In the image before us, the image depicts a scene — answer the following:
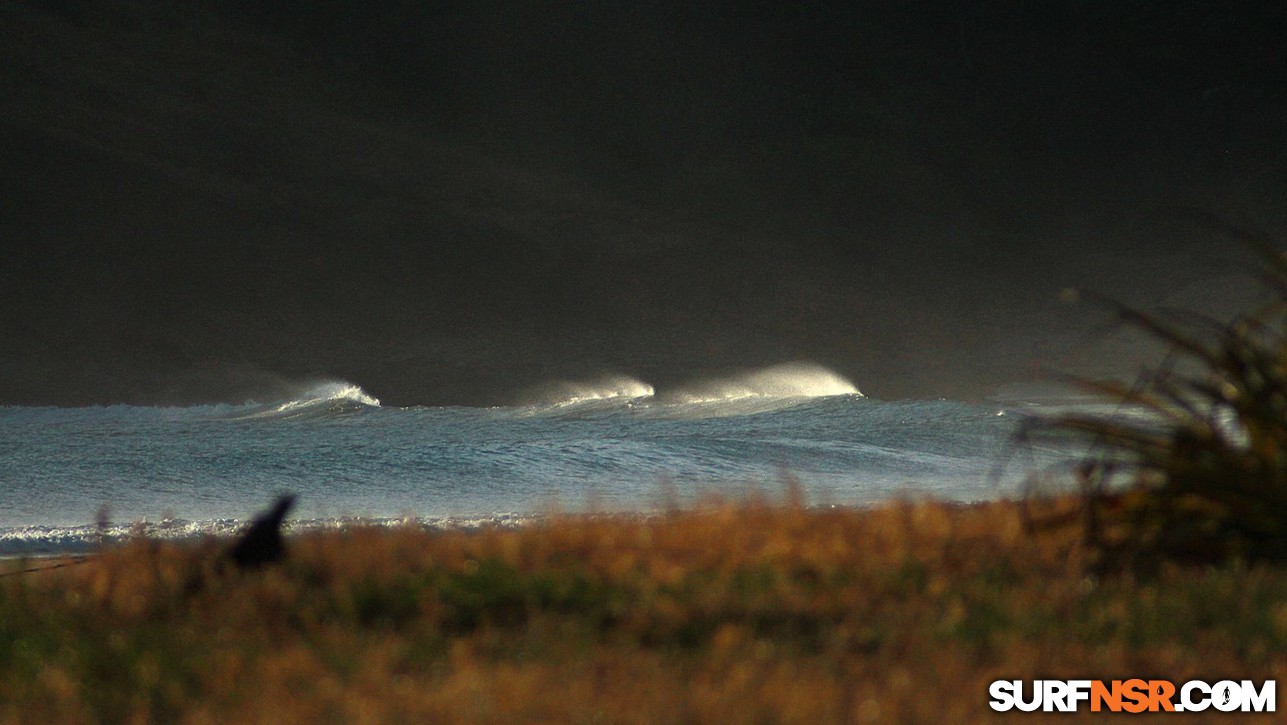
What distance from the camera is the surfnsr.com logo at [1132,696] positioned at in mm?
2865

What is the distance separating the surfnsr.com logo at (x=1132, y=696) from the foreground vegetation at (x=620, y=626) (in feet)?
0.21

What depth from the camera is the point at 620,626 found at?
3.62 m

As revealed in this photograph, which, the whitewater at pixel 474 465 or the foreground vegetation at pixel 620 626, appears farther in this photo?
the whitewater at pixel 474 465

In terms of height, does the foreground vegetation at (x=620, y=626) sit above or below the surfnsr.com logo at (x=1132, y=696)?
above

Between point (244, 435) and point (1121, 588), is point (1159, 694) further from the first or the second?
point (244, 435)

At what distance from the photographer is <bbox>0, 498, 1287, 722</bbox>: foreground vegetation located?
9.38 feet

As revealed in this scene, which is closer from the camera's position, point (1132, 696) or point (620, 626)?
point (1132, 696)

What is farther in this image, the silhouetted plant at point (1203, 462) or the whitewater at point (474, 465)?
the whitewater at point (474, 465)

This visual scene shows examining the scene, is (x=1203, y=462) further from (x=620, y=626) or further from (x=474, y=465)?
(x=474, y=465)

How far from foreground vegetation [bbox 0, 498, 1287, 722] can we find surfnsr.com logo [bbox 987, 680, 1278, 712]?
6cm

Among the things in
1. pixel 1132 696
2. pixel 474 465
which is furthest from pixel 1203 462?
pixel 474 465

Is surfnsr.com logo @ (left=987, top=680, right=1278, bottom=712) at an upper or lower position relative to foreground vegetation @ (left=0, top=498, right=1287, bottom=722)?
lower

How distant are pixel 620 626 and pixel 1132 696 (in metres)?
1.47

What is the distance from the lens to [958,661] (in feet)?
10.3
